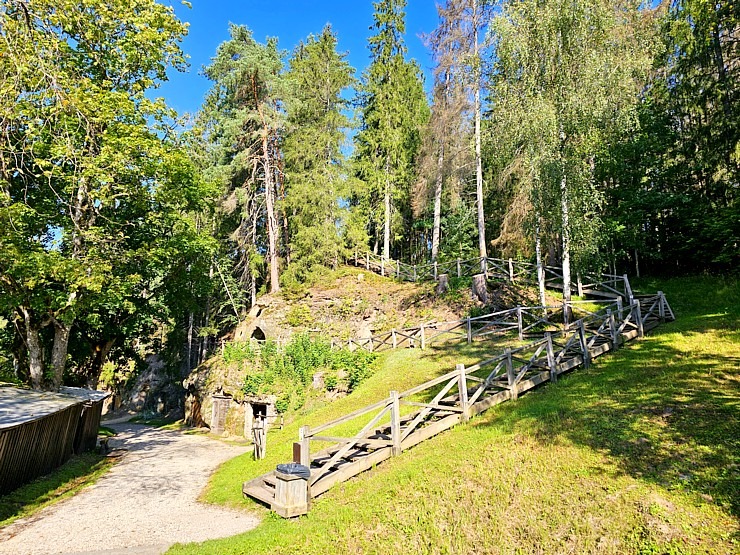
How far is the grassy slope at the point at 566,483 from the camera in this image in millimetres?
4770

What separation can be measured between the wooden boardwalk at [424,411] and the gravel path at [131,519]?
40.3 inches

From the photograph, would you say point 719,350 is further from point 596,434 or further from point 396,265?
point 396,265

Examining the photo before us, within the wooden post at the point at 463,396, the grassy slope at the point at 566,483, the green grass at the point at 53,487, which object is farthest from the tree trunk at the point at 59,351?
the wooden post at the point at 463,396

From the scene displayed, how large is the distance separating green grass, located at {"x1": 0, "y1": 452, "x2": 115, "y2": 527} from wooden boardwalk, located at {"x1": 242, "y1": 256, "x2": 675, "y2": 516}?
4.69 meters

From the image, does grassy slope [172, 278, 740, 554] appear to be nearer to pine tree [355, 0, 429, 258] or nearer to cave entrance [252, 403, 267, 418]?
cave entrance [252, 403, 267, 418]

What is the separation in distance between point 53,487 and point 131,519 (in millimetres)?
4210

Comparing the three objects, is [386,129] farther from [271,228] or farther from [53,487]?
[53,487]

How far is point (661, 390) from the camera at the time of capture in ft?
25.8

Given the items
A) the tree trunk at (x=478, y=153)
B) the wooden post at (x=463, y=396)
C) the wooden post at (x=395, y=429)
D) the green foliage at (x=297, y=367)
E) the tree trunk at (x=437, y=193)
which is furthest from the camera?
the tree trunk at (x=437, y=193)

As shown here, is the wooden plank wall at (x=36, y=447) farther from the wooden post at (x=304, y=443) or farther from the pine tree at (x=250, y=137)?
the pine tree at (x=250, y=137)

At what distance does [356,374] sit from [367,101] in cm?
2229

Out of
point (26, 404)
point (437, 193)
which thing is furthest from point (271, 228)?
point (26, 404)

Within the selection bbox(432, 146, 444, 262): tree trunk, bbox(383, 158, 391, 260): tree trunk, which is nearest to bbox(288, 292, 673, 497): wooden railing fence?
bbox(432, 146, 444, 262): tree trunk

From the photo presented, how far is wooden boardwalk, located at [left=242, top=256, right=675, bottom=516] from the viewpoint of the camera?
7713mm
